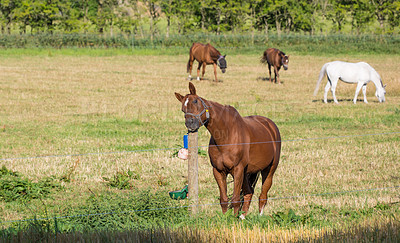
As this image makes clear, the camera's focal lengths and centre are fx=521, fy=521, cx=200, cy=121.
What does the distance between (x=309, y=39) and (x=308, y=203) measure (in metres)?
42.5

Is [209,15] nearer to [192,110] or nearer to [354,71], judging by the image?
[354,71]

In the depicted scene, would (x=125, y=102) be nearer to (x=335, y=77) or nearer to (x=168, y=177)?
(x=335, y=77)

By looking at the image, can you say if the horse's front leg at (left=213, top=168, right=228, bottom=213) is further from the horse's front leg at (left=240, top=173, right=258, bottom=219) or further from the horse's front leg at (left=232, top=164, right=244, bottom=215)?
the horse's front leg at (left=240, top=173, right=258, bottom=219)

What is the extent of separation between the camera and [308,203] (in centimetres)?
887

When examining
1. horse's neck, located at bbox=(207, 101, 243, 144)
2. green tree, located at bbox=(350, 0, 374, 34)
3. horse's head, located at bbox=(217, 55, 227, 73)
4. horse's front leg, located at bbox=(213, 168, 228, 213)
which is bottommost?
horse's head, located at bbox=(217, 55, 227, 73)

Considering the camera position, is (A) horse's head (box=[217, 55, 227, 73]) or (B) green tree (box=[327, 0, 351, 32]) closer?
(A) horse's head (box=[217, 55, 227, 73])

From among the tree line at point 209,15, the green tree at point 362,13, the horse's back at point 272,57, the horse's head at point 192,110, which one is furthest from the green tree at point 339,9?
the horse's head at point 192,110

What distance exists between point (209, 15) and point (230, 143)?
6317 cm

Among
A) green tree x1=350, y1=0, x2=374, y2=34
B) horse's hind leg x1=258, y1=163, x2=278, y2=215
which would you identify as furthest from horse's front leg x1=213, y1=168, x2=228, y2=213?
green tree x1=350, y1=0, x2=374, y2=34

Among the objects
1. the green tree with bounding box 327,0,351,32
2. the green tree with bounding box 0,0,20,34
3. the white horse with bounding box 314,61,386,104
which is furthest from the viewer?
the green tree with bounding box 327,0,351,32

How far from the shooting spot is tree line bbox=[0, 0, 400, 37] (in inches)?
2399

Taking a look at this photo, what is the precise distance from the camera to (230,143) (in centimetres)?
696

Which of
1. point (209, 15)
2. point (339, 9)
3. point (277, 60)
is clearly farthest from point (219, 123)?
point (209, 15)

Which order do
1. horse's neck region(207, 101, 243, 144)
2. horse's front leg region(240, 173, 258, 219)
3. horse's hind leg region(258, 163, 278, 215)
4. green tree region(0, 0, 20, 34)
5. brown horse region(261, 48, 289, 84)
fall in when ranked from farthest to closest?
green tree region(0, 0, 20, 34) < brown horse region(261, 48, 289, 84) < horse's hind leg region(258, 163, 278, 215) < horse's front leg region(240, 173, 258, 219) < horse's neck region(207, 101, 243, 144)
